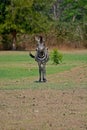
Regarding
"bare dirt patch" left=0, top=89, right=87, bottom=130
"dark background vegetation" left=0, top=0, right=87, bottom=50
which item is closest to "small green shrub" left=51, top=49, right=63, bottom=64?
"bare dirt patch" left=0, top=89, right=87, bottom=130

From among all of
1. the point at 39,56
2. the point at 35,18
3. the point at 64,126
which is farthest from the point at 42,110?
the point at 35,18

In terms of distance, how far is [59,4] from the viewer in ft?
285

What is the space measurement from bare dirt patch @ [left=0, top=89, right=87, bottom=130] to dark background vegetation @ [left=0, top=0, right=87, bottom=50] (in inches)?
1750

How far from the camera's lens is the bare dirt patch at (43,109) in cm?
1051

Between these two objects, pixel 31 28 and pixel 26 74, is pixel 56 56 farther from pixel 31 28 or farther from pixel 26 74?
pixel 31 28

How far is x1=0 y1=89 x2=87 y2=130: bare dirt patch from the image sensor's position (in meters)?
10.5

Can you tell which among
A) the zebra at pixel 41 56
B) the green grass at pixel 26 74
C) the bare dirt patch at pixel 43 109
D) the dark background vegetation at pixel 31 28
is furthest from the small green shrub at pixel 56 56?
the dark background vegetation at pixel 31 28

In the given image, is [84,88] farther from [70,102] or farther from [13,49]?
[13,49]

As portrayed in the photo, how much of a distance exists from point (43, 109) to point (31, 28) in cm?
4890

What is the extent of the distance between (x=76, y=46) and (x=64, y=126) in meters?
53.1

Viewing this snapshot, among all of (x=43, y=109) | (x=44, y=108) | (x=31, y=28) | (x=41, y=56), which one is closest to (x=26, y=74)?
(x=41, y=56)

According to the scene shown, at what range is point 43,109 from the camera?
41.5 feet

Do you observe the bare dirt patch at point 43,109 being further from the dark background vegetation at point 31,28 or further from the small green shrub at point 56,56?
the dark background vegetation at point 31,28

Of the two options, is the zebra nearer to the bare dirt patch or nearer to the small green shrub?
the bare dirt patch
